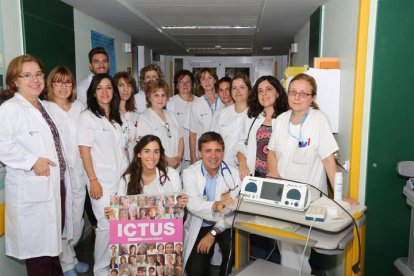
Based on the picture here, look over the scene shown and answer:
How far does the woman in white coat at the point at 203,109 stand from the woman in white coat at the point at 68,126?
120 centimetres

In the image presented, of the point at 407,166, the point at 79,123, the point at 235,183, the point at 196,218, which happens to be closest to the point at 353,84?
the point at 407,166

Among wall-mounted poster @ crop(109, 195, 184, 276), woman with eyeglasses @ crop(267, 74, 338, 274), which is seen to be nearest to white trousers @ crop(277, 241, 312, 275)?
woman with eyeglasses @ crop(267, 74, 338, 274)

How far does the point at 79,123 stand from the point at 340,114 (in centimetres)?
185

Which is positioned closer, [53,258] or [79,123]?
[53,258]

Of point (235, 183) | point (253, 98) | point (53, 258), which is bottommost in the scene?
point (53, 258)

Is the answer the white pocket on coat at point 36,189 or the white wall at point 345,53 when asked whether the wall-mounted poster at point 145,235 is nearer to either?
the white pocket on coat at point 36,189

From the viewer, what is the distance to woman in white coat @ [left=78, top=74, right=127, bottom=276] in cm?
261

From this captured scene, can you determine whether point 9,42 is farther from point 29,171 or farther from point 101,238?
point 101,238

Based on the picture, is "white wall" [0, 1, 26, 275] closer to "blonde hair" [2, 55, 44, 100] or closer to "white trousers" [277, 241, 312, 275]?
"blonde hair" [2, 55, 44, 100]

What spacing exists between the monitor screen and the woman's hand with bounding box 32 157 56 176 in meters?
1.28

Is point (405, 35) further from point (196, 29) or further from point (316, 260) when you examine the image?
point (196, 29)

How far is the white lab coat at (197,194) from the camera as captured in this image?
2.45m

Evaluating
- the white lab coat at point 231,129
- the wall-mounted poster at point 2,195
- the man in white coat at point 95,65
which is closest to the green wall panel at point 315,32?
the white lab coat at point 231,129

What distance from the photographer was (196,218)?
2.55m
